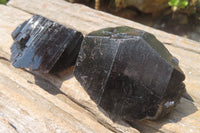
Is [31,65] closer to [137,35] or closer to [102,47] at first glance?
[102,47]

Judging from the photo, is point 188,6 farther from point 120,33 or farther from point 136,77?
point 136,77

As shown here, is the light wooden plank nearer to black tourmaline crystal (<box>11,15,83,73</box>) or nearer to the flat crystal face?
black tourmaline crystal (<box>11,15,83,73</box>)

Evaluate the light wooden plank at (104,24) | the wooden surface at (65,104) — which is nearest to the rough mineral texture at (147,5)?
the light wooden plank at (104,24)

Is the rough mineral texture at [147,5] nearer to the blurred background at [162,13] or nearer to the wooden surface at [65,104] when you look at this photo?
the blurred background at [162,13]

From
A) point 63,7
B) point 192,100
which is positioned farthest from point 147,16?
point 192,100

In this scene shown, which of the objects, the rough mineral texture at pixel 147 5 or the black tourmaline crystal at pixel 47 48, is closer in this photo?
the black tourmaline crystal at pixel 47 48

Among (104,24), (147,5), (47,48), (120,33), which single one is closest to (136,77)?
(120,33)
